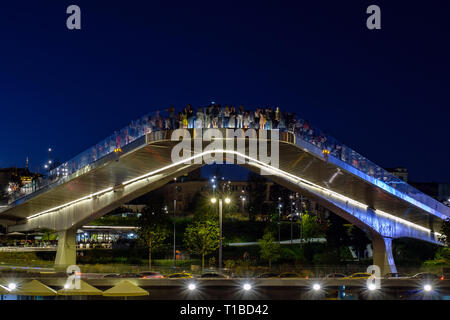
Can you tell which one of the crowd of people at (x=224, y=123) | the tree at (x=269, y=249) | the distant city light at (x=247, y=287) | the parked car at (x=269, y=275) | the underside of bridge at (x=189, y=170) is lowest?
the distant city light at (x=247, y=287)

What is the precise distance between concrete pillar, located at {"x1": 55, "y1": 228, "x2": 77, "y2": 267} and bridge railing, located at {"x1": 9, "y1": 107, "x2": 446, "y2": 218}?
31.1 ft

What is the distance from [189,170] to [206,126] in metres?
9.62

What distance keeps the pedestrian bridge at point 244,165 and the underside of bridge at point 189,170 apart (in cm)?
6

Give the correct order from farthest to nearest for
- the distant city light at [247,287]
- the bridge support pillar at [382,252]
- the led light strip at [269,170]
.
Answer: the bridge support pillar at [382,252] < the led light strip at [269,170] < the distant city light at [247,287]

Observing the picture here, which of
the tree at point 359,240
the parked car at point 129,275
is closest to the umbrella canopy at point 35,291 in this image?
the parked car at point 129,275

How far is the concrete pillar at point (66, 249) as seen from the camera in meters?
48.7

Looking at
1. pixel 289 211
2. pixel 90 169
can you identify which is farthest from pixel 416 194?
pixel 289 211

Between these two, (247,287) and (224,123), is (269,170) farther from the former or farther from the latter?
(247,287)

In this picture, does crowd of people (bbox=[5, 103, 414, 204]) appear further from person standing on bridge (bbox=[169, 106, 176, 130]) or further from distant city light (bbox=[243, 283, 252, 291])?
distant city light (bbox=[243, 283, 252, 291])

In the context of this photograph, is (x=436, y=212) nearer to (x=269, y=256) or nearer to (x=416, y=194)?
(x=416, y=194)

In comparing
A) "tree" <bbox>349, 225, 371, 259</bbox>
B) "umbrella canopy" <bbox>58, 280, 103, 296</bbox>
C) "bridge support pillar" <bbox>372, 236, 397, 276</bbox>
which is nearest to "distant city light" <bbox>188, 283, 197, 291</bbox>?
"umbrella canopy" <bbox>58, 280, 103, 296</bbox>

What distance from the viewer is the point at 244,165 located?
43000mm

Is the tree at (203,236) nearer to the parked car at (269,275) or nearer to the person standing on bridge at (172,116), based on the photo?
the parked car at (269,275)

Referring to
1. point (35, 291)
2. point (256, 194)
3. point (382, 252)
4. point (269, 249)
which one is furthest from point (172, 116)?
point (256, 194)
